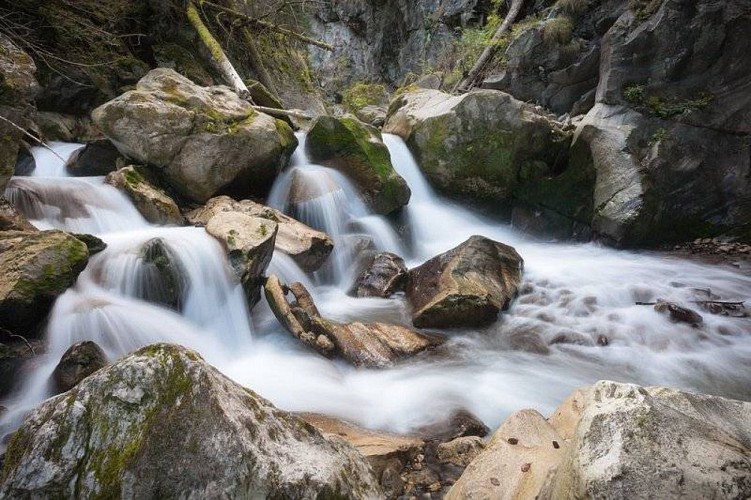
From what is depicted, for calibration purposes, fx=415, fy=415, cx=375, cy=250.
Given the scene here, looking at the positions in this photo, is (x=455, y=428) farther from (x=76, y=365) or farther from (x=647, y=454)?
(x=76, y=365)

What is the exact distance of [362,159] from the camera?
8844 mm

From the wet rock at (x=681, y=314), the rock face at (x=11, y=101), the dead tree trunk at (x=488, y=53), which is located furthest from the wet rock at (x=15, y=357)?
the dead tree trunk at (x=488, y=53)

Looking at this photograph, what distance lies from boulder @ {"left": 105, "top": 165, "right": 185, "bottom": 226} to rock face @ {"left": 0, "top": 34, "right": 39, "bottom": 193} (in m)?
1.98

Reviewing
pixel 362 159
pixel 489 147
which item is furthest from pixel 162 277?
pixel 489 147

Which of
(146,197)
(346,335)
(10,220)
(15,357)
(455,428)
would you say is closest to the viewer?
(455,428)

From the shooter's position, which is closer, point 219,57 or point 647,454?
point 647,454

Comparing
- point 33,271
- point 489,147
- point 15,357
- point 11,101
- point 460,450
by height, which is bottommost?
point 15,357

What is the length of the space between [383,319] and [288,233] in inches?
87.3

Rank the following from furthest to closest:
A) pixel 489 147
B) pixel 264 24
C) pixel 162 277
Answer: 1. pixel 264 24
2. pixel 489 147
3. pixel 162 277

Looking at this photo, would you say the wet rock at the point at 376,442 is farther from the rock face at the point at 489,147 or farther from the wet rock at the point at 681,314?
the rock face at the point at 489,147

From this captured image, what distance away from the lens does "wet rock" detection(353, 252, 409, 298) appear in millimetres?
6766

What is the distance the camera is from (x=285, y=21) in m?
15.9

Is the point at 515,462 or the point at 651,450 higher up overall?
the point at 651,450

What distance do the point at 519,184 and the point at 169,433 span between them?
9.72 m
